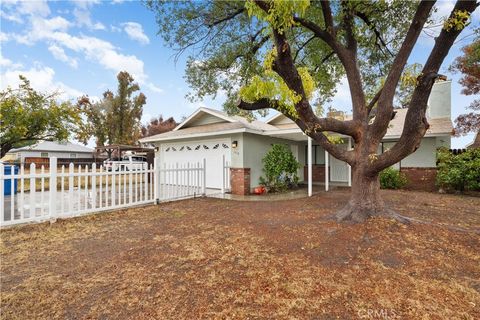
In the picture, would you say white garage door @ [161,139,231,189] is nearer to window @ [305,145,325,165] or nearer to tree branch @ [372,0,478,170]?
window @ [305,145,325,165]

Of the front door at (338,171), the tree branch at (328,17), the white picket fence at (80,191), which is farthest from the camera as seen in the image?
the front door at (338,171)

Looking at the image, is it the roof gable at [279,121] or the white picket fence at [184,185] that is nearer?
the white picket fence at [184,185]

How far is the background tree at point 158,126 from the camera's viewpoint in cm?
3391

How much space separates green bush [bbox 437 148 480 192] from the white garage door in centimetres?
938

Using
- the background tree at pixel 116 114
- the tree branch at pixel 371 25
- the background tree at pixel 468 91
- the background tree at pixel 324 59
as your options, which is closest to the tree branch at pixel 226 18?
the background tree at pixel 324 59

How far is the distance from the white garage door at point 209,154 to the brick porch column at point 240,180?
68 cm

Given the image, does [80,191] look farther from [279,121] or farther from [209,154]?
[279,121]

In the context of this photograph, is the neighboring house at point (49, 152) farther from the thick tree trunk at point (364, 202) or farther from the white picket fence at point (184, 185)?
the thick tree trunk at point (364, 202)

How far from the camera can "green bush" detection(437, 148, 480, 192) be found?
392 inches

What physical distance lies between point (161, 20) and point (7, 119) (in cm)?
1041

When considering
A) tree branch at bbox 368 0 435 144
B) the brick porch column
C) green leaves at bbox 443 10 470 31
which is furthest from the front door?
green leaves at bbox 443 10 470 31

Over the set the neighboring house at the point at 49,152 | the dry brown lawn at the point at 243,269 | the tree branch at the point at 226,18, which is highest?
the tree branch at the point at 226,18

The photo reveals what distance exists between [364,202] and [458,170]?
7.84 meters

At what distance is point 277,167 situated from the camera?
35.7 ft
